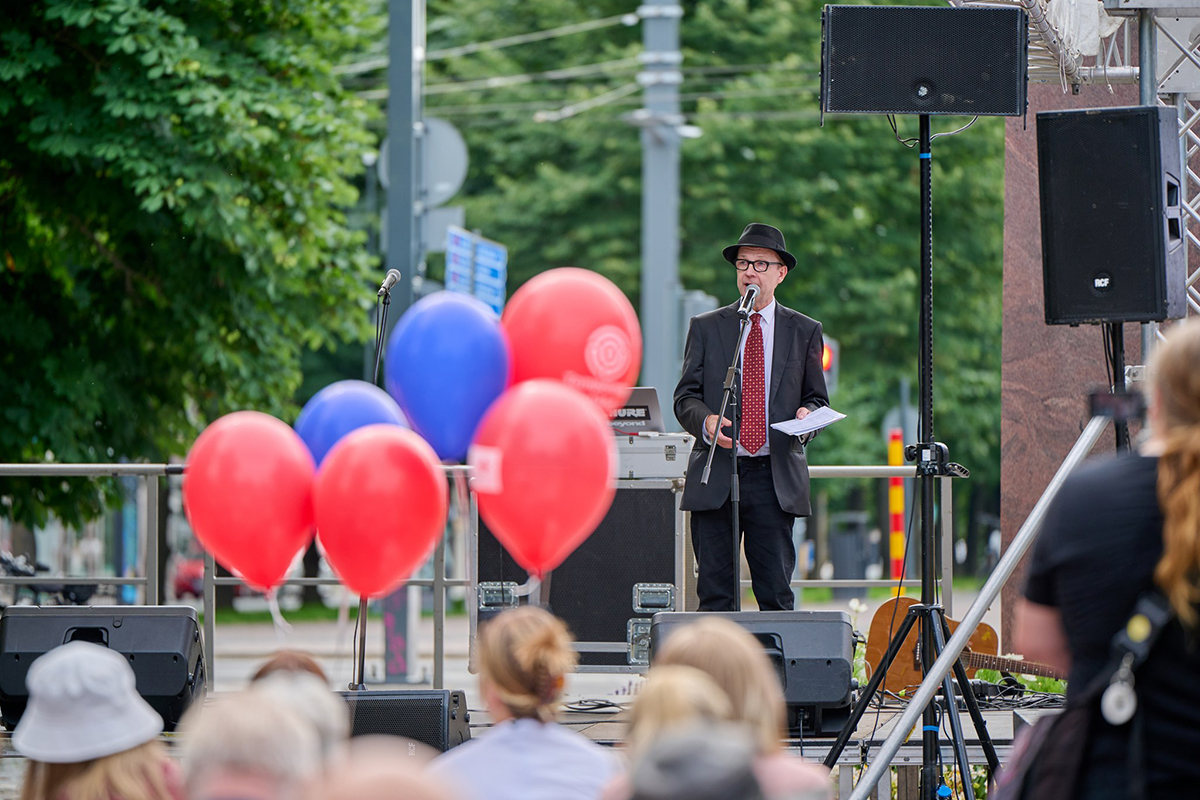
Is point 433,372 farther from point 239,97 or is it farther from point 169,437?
point 169,437

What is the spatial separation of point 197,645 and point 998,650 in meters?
4.45

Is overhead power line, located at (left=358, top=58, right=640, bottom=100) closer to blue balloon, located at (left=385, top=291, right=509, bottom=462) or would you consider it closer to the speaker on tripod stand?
the speaker on tripod stand

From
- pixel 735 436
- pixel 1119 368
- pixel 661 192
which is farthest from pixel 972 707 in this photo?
pixel 661 192

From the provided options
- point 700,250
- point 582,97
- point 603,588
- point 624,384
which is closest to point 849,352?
point 700,250

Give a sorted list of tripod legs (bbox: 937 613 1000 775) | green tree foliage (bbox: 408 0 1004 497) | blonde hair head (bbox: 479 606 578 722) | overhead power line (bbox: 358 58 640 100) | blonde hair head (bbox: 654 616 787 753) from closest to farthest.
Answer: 1. blonde hair head (bbox: 654 616 787 753)
2. blonde hair head (bbox: 479 606 578 722)
3. tripod legs (bbox: 937 613 1000 775)
4. green tree foliage (bbox: 408 0 1004 497)
5. overhead power line (bbox: 358 58 640 100)

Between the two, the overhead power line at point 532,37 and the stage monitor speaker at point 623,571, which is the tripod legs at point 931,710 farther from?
the overhead power line at point 532,37

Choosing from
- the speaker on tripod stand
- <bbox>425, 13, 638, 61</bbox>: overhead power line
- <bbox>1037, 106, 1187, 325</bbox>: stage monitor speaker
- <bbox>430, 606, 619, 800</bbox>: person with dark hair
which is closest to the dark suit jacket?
the speaker on tripod stand

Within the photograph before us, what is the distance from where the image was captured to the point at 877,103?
569 centimetres

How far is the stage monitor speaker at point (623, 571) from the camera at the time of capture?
7383 mm

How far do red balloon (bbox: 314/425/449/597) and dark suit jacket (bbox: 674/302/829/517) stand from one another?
2.52m

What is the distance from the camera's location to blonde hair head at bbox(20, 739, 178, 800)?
313 centimetres

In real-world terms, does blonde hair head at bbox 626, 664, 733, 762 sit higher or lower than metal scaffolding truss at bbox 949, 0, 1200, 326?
lower

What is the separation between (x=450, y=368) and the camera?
4238 mm

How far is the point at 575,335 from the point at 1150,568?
6.30ft
